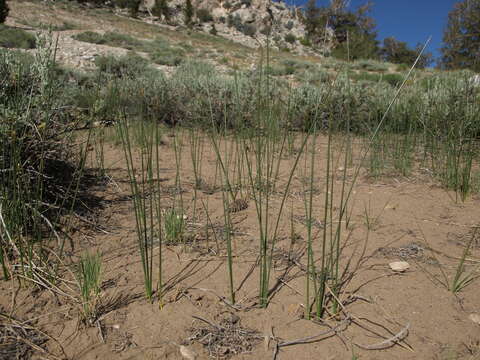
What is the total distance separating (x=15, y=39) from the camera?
33.5 ft

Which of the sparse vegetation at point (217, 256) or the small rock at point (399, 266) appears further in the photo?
the small rock at point (399, 266)

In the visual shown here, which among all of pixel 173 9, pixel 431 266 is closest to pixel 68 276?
pixel 431 266

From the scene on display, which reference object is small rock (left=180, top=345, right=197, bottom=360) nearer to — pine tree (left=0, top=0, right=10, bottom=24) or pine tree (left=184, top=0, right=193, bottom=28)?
pine tree (left=0, top=0, right=10, bottom=24)

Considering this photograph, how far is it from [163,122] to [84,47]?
7827 millimetres

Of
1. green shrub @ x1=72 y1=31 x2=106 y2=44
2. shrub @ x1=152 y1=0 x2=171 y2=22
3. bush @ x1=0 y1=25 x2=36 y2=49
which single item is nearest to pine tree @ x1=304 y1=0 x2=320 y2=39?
bush @ x1=0 y1=25 x2=36 y2=49

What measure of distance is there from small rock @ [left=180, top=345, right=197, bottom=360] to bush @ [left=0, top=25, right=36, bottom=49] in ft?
35.1

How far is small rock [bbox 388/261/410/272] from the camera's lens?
1363 mm

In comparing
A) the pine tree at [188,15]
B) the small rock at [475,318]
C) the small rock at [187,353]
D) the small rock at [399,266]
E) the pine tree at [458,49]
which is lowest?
the small rock at [187,353]

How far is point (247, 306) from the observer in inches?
46.3

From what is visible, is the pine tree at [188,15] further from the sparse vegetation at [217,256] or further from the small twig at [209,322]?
the small twig at [209,322]

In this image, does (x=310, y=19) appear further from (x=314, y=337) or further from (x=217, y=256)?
(x=314, y=337)

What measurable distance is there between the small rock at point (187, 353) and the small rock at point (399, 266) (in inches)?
31.7

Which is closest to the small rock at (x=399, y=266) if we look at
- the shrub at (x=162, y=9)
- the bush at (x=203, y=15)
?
the shrub at (x=162, y=9)

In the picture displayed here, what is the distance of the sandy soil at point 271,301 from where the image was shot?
1011 mm
